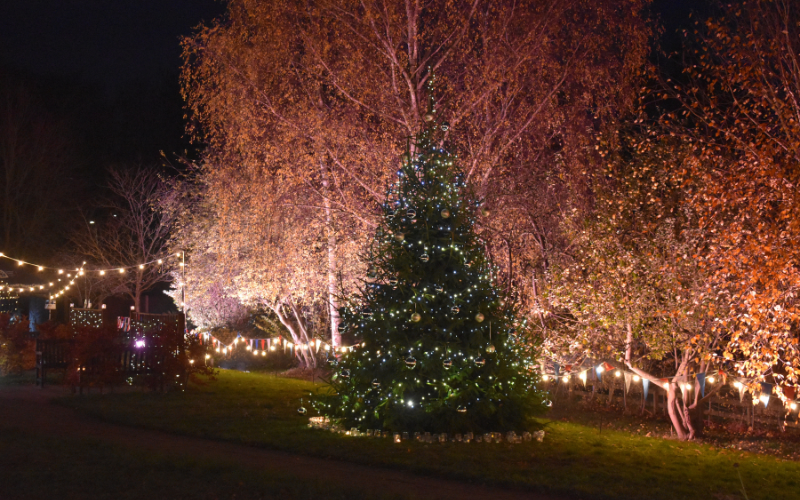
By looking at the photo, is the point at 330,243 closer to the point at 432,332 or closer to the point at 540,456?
the point at 432,332

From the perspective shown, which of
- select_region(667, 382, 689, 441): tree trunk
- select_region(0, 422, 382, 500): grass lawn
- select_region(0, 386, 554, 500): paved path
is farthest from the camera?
select_region(667, 382, 689, 441): tree trunk

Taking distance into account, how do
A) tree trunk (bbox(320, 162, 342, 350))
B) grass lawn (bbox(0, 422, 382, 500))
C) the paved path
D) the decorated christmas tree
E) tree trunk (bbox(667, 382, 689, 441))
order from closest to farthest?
grass lawn (bbox(0, 422, 382, 500)) < the paved path < the decorated christmas tree < tree trunk (bbox(667, 382, 689, 441)) < tree trunk (bbox(320, 162, 342, 350))

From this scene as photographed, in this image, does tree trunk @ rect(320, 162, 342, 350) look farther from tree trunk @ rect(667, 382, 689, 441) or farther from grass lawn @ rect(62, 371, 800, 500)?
tree trunk @ rect(667, 382, 689, 441)

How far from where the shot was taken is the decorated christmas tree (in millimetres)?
9195

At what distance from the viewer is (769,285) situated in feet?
24.6

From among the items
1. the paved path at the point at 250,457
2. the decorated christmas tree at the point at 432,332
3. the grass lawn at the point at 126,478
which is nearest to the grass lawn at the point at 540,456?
the paved path at the point at 250,457

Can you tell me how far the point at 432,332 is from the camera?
935cm

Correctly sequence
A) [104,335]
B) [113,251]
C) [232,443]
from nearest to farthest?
[232,443], [104,335], [113,251]

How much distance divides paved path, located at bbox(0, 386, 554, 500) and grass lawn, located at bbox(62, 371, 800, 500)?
0.26m

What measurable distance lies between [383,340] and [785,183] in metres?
5.40

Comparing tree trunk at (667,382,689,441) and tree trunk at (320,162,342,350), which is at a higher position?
tree trunk at (320,162,342,350)

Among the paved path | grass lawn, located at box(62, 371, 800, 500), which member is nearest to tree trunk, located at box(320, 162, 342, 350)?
grass lawn, located at box(62, 371, 800, 500)

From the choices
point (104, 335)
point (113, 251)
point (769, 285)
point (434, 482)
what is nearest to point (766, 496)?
point (769, 285)

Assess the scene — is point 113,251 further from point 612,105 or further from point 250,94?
point 612,105
